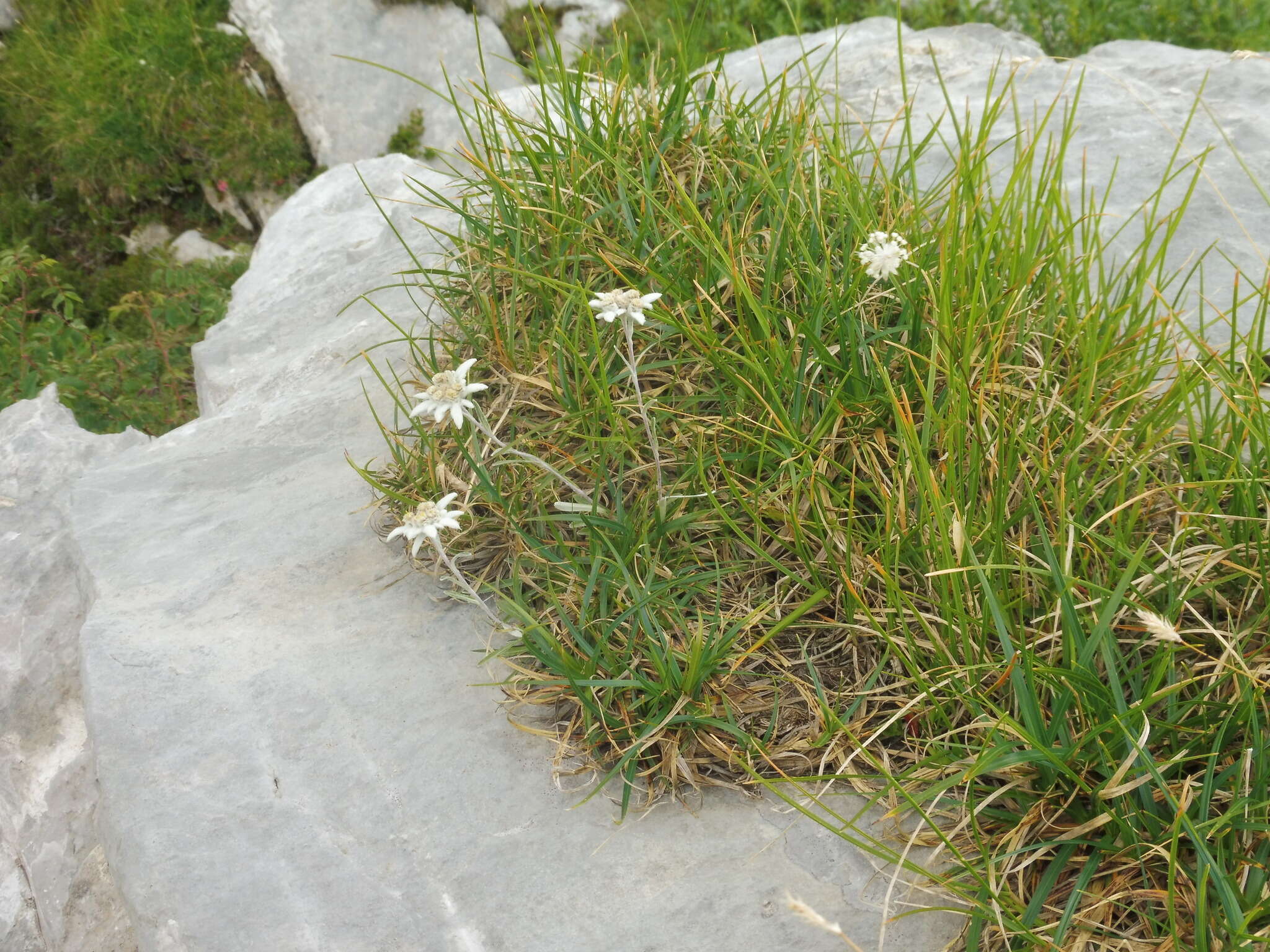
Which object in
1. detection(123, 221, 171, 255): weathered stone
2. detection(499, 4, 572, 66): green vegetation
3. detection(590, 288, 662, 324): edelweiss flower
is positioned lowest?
detection(123, 221, 171, 255): weathered stone

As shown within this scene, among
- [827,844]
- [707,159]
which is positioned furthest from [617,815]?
[707,159]

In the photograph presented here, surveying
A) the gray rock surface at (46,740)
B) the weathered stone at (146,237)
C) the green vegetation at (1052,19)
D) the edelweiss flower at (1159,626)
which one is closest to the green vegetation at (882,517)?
the edelweiss flower at (1159,626)

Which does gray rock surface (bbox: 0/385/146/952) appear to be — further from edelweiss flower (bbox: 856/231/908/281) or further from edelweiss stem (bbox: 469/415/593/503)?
edelweiss flower (bbox: 856/231/908/281)

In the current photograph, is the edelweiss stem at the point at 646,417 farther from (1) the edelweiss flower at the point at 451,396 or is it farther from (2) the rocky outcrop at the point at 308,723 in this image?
(2) the rocky outcrop at the point at 308,723

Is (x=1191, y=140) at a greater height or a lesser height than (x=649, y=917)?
greater

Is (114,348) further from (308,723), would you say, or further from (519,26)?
(308,723)

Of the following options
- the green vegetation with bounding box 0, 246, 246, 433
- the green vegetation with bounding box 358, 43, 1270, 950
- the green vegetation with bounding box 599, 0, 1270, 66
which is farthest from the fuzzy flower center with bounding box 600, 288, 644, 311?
the green vegetation with bounding box 0, 246, 246, 433

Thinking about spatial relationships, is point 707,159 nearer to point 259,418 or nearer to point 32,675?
point 259,418
